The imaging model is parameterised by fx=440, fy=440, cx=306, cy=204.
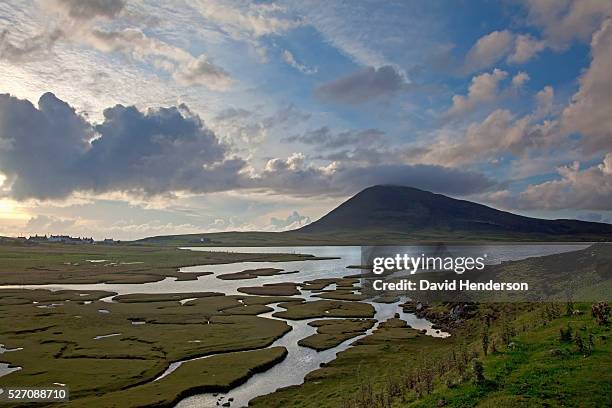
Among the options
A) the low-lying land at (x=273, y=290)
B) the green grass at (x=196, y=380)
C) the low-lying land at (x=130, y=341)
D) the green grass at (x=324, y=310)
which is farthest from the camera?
the low-lying land at (x=273, y=290)

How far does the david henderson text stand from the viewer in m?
79.6

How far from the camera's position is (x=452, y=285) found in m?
97.8

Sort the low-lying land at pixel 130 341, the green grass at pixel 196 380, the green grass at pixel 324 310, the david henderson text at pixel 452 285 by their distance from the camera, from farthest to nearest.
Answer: the green grass at pixel 324 310 → the david henderson text at pixel 452 285 → the low-lying land at pixel 130 341 → the green grass at pixel 196 380

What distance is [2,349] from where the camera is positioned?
5912 cm

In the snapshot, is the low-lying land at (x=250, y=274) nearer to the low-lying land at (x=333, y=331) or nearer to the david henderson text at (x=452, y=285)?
the david henderson text at (x=452, y=285)

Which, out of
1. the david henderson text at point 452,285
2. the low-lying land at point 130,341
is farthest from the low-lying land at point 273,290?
the david henderson text at point 452,285

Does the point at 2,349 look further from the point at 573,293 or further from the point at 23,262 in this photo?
the point at 23,262

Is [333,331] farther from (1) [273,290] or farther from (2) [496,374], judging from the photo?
(1) [273,290]

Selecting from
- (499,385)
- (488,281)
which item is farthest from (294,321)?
(499,385)

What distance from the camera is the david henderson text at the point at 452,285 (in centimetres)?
7962

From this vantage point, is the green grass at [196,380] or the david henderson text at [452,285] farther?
the david henderson text at [452,285]

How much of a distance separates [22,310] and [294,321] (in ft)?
183

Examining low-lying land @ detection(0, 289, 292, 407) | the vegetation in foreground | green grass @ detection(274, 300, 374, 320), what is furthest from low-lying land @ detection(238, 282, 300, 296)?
the vegetation in foreground

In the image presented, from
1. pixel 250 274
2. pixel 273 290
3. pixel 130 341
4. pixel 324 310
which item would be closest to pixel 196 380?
pixel 130 341
